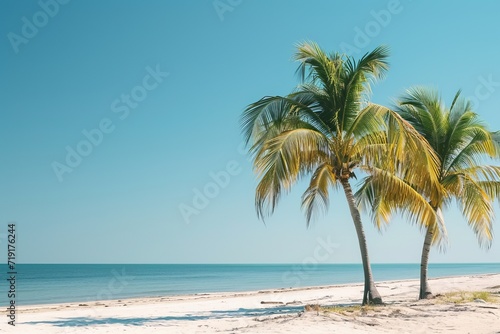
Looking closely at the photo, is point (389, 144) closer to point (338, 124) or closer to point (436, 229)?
point (338, 124)

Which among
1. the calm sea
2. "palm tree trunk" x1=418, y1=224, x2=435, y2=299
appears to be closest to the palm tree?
"palm tree trunk" x1=418, y1=224, x2=435, y2=299

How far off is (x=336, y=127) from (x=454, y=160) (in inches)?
166

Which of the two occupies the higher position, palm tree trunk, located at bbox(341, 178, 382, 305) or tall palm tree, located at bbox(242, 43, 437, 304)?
tall palm tree, located at bbox(242, 43, 437, 304)

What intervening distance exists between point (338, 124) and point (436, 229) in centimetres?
394

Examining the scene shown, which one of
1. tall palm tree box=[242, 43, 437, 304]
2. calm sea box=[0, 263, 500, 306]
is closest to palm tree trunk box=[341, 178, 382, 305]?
tall palm tree box=[242, 43, 437, 304]

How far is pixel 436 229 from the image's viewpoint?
13.8 m

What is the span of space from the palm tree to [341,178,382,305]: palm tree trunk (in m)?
1.28

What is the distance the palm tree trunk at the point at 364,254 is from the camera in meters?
13.1

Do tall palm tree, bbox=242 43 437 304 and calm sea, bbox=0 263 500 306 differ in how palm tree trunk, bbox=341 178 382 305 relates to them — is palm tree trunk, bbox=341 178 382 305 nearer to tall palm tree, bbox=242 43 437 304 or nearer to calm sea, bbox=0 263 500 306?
tall palm tree, bbox=242 43 437 304

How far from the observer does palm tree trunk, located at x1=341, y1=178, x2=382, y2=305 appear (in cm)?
1312

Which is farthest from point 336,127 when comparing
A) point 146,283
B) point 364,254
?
point 146,283

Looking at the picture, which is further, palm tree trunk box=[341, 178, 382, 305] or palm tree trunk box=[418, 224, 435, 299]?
palm tree trunk box=[418, 224, 435, 299]

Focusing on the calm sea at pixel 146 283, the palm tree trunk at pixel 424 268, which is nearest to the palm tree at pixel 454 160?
the palm tree trunk at pixel 424 268

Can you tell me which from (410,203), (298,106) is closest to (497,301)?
(410,203)
